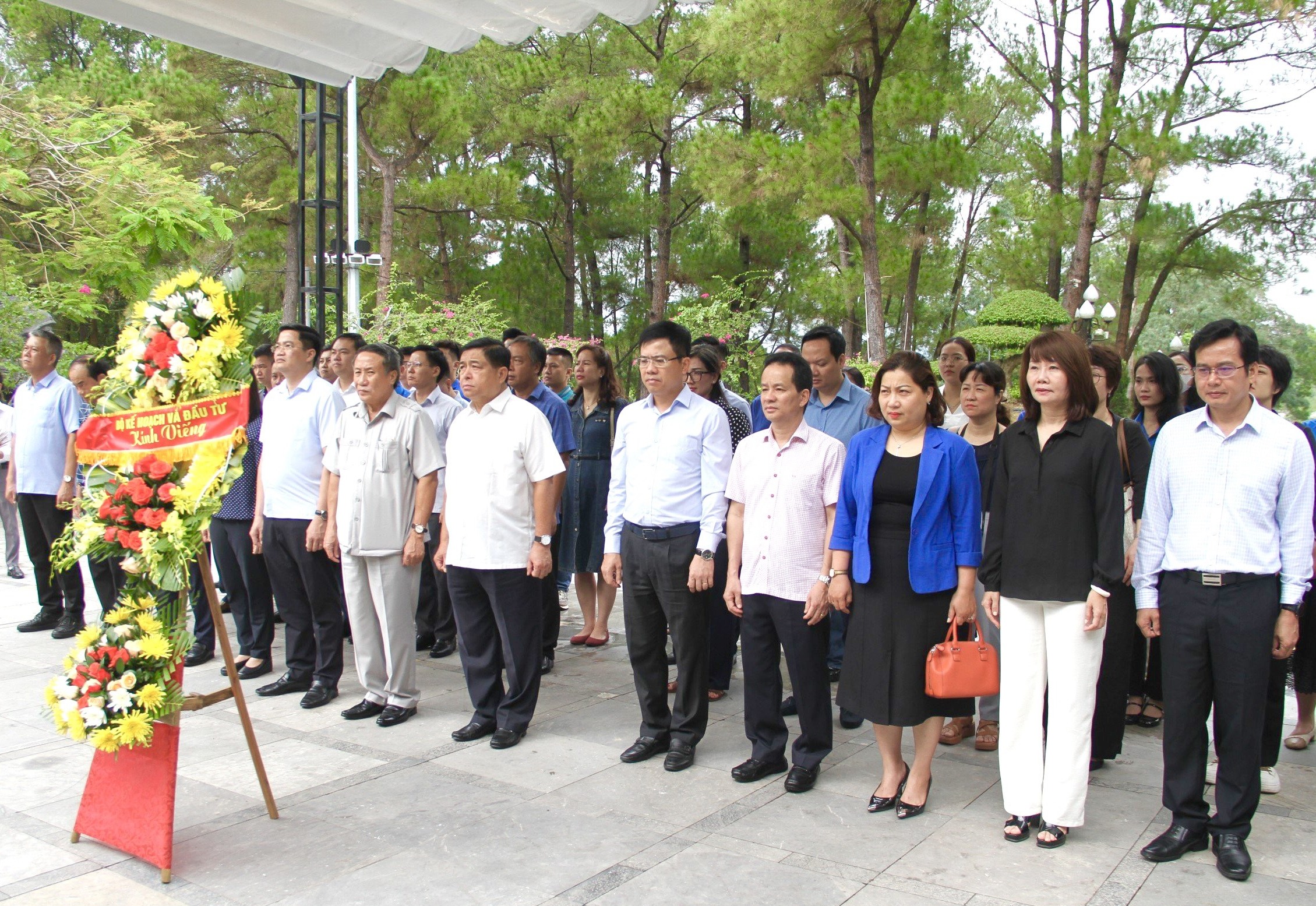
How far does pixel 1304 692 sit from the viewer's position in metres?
4.52

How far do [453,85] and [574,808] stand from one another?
66.6 feet

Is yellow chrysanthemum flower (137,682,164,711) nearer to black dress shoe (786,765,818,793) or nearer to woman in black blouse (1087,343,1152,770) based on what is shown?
black dress shoe (786,765,818,793)

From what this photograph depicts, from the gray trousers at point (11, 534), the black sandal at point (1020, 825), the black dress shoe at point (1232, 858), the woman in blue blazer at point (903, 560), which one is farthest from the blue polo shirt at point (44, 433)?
the black dress shoe at point (1232, 858)

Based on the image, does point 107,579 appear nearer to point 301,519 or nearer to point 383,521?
point 301,519

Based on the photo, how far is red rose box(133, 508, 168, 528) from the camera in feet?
11.4

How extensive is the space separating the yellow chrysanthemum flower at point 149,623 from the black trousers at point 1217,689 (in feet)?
11.3

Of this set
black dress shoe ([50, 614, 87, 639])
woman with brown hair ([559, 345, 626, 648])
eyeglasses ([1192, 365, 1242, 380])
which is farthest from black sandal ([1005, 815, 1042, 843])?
black dress shoe ([50, 614, 87, 639])

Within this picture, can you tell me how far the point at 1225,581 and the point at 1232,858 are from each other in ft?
2.87

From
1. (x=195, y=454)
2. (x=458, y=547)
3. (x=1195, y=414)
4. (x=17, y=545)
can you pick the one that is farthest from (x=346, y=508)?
(x=17, y=545)

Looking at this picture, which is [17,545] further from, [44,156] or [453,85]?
[453,85]

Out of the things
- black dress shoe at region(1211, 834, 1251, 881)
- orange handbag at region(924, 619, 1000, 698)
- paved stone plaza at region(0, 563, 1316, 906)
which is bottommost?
paved stone plaza at region(0, 563, 1316, 906)

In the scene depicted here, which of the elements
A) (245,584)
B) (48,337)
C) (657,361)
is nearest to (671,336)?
(657,361)

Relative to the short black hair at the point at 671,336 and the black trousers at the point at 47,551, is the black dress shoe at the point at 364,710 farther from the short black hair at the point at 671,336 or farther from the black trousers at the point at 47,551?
the black trousers at the point at 47,551

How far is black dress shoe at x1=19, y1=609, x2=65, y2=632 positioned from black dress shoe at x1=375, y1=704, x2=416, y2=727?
10.6 feet
